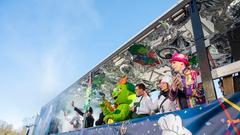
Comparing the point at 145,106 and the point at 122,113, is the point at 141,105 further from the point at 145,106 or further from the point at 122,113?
the point at 122,113

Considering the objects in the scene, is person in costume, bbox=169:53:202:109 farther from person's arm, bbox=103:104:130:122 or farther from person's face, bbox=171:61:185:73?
person's arm, bbox=103:104:130:122

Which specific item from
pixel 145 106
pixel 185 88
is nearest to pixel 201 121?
pixel 185 88

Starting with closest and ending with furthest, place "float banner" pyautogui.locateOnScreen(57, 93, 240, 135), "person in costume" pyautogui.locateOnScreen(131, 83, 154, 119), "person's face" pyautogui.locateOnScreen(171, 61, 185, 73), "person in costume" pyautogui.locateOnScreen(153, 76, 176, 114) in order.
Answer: "float banner" pyautogui.locateOnScreen(57, 93, 240, 135)
"person's face" pyautogui.locateOnScreen(171, 61, 185, 73)
"person in costume" pyautogui.locateOnScreen(153, 76, 176, 114)
"person in costume" pyautogui.locateOnScreen(131, 83, 154, 119)

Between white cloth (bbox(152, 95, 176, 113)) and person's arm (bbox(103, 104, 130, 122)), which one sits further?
person's arm (bbox(103, 104, 130, 122))

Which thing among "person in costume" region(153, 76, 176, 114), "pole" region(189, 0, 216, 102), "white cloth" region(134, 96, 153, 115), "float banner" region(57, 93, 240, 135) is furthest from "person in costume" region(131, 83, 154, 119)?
"pole" region(189, 0, 216, 102)

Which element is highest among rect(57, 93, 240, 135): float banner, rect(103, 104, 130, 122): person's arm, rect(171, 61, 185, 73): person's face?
rect(171, 61, 185, 73): person's face

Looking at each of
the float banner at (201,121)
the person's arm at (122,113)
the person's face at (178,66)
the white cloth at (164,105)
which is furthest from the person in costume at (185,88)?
the person's arm at (122,113)

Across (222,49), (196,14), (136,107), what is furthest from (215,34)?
(136,107)

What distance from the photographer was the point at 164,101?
326 cm

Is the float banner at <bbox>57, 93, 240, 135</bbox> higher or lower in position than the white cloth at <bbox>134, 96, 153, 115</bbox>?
lower

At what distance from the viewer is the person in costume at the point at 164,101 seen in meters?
3.09

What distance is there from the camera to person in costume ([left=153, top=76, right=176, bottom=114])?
10.1 ft

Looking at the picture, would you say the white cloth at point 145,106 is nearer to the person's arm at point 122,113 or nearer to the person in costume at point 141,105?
the person in costume at point 141,105

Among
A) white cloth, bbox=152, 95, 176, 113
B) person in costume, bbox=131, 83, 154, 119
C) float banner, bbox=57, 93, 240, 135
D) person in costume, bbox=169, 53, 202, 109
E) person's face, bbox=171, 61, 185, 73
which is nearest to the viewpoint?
float banner, bbox=57, 93, 240, 135
